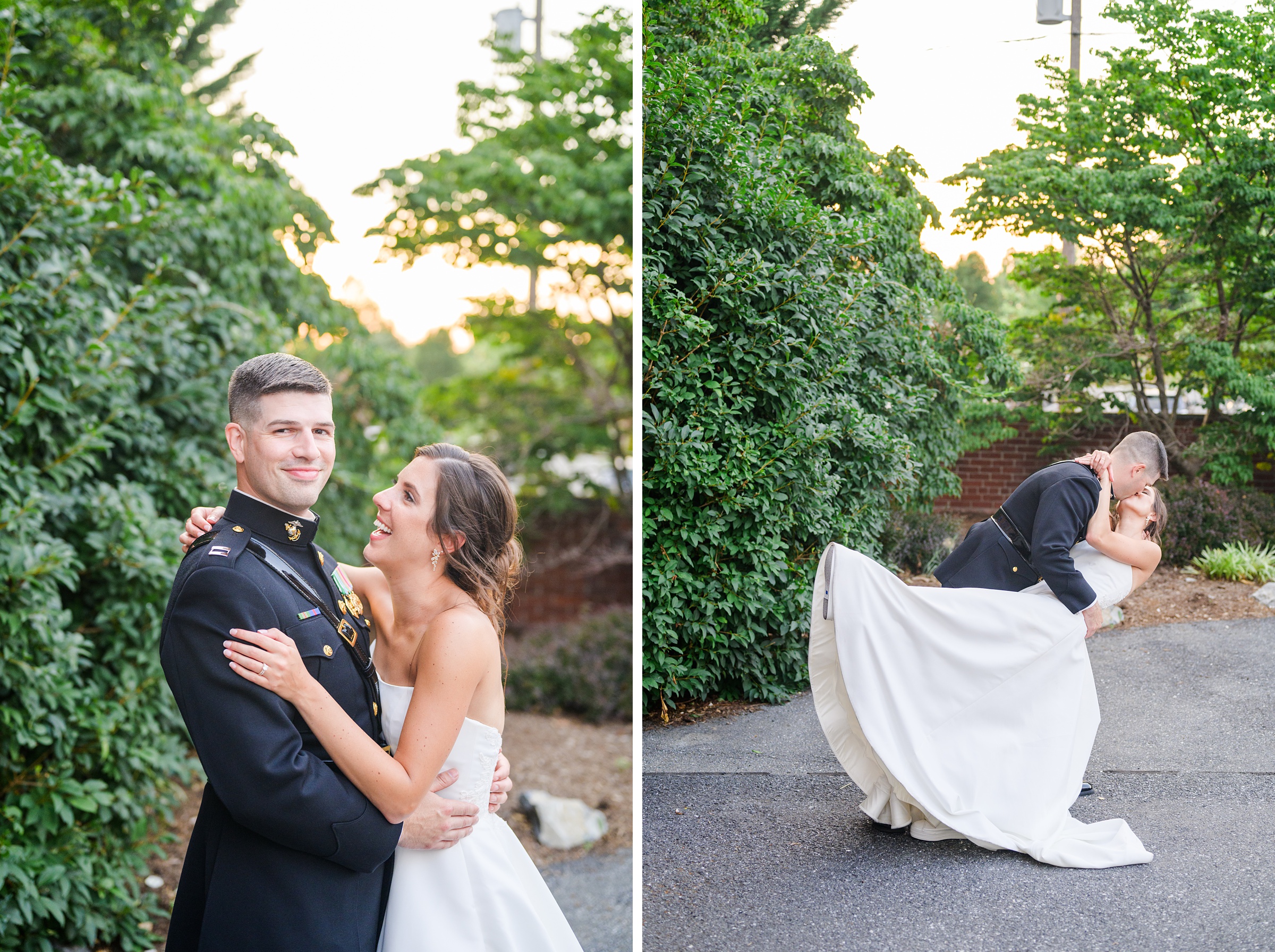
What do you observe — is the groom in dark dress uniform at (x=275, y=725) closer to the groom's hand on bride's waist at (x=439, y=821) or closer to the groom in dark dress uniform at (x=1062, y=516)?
the groom's hand on bride's waist at (x=439, y=821)

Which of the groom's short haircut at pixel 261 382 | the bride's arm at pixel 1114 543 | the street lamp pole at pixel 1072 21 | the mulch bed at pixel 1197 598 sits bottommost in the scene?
the mulch bed at pixel 1197 598

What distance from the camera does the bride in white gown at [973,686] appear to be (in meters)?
2.58

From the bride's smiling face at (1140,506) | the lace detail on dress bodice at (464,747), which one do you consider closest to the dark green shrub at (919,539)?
the bride's smiling face at (1140,506)

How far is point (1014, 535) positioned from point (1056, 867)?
856mm

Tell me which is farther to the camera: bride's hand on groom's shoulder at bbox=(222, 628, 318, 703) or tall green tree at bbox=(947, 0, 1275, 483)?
tall green tree at bbox=(947, 0, 1275, 483)

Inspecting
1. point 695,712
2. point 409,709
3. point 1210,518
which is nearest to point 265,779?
point 409,709

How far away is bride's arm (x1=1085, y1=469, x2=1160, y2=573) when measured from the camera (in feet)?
8.54

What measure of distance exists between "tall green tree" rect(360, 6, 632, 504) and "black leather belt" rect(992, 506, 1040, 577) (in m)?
4.52

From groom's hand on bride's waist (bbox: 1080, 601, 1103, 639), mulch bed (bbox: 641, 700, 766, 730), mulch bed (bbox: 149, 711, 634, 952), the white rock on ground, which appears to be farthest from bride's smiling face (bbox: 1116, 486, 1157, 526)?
the white rock on ground

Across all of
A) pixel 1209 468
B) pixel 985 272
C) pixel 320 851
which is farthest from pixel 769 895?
pixel 985 272

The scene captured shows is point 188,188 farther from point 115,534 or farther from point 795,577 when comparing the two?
point 795,577

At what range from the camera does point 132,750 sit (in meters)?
3.76

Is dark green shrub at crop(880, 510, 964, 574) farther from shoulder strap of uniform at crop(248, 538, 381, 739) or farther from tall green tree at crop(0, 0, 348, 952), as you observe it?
tall green tree at crop(0, 0, 348, 952)

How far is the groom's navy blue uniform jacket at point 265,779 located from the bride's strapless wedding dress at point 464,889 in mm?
51
